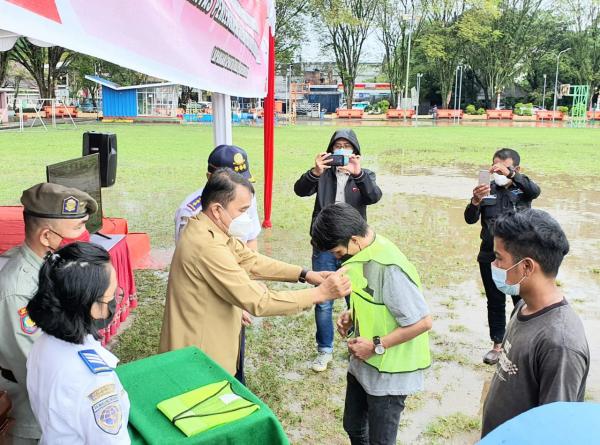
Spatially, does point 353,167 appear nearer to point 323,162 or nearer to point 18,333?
point 323,162

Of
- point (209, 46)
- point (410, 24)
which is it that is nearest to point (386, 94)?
point (410, 24)

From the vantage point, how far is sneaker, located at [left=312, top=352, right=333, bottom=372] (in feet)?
14.5

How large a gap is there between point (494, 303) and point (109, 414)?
11.8 feet

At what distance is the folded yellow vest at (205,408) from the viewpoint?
1.99 meters

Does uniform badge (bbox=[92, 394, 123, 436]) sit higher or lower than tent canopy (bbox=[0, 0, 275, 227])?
lower

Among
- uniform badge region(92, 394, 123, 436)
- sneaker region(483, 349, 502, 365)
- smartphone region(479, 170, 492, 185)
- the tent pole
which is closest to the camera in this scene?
uniform badge region(92, 394, 123, 436)

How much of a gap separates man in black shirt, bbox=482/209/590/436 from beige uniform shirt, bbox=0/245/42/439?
→ 1835 millimetres

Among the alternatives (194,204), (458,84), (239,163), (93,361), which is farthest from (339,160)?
(458,84)

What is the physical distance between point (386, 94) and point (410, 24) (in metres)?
18.3

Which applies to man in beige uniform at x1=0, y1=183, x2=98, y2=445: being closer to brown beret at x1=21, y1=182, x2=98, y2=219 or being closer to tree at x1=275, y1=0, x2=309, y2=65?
brown beret at x1=21, y1=182, x2=98, y2=219

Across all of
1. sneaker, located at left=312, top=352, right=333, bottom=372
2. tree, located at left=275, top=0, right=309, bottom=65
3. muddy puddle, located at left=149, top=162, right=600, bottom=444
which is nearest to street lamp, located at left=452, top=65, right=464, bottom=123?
tree, located at left=275, top=0, right=309, bottom=65

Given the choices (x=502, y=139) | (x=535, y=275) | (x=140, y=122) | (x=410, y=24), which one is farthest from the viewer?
(x=410, y=24)

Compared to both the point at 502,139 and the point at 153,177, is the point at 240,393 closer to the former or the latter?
the point at 153,177

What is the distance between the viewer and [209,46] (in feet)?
12.2
